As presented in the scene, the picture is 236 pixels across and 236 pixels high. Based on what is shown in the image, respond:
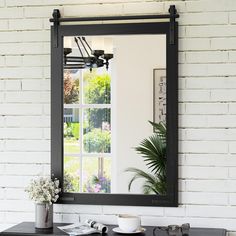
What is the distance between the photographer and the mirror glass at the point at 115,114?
3.57 metres

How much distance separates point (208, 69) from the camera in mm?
3557

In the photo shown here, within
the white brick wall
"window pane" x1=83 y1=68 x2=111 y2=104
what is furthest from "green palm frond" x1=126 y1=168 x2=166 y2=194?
"window pane" x1=83 y1=68 x2=111 y2=104

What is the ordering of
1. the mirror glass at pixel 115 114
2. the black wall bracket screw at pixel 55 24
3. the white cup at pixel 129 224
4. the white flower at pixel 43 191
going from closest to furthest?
1. the white cup at pixel 129 224
2. the white flower at pixel 43 191
3. the mirror glass at pixel 115 114
4. the black wall bracket screw at pixel 55 24

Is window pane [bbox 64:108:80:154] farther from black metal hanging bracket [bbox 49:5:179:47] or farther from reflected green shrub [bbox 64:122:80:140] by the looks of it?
black metal hanging bracket [bbox 49:5:179:47]

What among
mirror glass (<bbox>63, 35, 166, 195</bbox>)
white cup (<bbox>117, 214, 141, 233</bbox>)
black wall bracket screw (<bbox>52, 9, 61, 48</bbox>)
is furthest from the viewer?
black wall bracket screw (<bbox>52, 9, 61, 48</bbox>)

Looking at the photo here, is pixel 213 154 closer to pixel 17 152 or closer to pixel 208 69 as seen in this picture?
pixel 208 69

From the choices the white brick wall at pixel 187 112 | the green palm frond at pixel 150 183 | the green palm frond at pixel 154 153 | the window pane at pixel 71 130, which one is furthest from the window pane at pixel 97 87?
the green palm frond at pixel 150 183

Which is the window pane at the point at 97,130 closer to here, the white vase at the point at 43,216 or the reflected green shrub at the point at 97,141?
the reflected green shrub at the point at 97,141

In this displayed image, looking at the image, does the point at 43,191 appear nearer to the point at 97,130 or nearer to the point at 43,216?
the point at 43,216

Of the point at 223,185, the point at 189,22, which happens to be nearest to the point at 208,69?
the point at 189,22

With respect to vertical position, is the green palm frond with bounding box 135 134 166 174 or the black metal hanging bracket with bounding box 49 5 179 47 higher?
the black metal hanging bracket with bounding box 49 5 179 47

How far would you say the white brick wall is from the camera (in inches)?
139

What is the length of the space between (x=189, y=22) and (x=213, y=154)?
0.82 m

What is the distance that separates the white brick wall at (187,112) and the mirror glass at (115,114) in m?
0.13
